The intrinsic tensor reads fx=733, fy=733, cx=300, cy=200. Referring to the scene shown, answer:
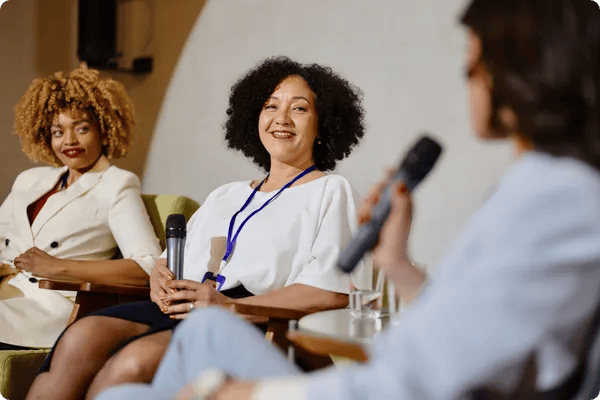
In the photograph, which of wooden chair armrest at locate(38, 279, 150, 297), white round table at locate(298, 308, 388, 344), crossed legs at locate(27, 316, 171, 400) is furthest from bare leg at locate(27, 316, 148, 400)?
white round table at locate(298, 308, 388, 344)

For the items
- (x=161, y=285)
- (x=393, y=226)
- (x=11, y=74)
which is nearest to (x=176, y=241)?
(x=161, y=285)

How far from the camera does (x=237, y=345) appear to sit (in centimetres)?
115

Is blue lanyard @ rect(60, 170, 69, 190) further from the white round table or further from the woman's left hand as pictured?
the white round table

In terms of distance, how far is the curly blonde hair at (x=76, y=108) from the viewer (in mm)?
2951

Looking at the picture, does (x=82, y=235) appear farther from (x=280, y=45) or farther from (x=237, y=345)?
(x=237, y=345)

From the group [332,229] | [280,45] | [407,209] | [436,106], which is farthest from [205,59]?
[407,209]

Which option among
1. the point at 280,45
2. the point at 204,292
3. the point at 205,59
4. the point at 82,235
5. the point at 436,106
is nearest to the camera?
the point at 204,292

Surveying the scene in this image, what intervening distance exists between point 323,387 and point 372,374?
0.07 meters

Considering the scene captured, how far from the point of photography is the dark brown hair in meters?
0.91

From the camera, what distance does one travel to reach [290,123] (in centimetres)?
236

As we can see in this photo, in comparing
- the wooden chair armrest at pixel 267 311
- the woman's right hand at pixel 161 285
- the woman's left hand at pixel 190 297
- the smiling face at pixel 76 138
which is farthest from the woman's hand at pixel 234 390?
the smiling face at pixel 76 138

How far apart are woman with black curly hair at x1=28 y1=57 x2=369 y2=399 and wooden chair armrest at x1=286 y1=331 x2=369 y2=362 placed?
33 centimetres

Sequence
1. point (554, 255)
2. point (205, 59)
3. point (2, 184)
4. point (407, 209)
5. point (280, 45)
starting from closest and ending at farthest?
1. point (554, 255)
2. point (407, 209)
3. point (280, 45)
4. point (205, 59)
5. point (2, 184)

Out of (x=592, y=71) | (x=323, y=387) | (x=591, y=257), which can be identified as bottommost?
(x=323, y=387)
